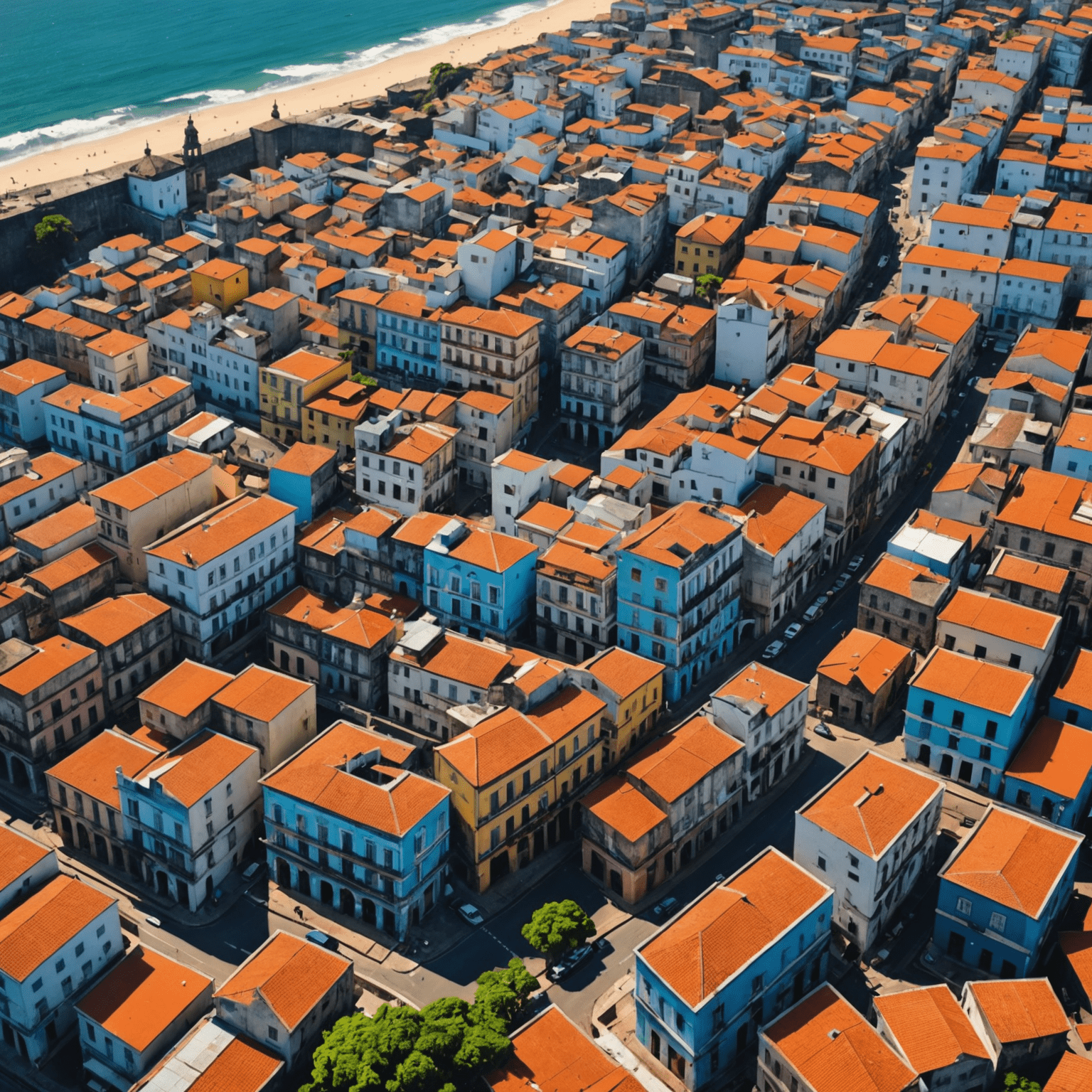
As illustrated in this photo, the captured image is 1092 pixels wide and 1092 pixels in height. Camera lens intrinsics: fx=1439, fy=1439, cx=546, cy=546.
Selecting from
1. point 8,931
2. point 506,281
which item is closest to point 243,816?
point 8,931

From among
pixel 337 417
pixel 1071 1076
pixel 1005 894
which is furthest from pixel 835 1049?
pixel 337 417

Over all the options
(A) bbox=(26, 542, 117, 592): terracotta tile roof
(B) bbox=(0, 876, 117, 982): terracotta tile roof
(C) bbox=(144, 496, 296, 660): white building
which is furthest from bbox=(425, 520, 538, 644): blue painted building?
(B) bbox=(0, 876, 117, 982): terracotta tile roof

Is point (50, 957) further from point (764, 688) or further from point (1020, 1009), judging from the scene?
point (1020, 1009)

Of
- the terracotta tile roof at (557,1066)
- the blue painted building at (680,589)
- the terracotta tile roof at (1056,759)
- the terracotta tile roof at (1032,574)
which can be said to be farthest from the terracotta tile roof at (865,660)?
the terracotta tile roof at (557,1066)

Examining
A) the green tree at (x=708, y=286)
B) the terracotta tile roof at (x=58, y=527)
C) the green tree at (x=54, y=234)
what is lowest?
the terracotta tile roof at (x=58, y=527)

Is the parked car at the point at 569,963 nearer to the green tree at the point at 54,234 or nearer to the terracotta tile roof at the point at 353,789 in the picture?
the terracotta tile roof at the point at 353,789

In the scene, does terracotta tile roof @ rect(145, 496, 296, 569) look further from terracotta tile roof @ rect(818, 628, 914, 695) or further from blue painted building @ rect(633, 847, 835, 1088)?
blue painted building @ rect(633, 847, 835, 1088)
